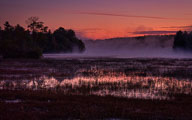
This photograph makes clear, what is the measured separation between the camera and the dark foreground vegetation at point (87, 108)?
42.0ft

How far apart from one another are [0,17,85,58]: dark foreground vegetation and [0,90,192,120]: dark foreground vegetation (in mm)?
61980

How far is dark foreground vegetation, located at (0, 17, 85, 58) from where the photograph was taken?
7712 centimetres

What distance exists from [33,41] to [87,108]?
102m

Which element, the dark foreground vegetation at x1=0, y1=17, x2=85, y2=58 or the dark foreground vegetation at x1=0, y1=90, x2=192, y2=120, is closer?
the dark foreground vegetation at x1=0, y1=90, x2=192, y2=120

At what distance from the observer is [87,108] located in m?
14.1

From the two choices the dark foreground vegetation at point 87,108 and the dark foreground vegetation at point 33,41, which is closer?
the dark foreground vegetation at point 87,108

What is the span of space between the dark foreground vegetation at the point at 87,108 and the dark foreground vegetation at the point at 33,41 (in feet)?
203

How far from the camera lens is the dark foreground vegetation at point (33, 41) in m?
77.1

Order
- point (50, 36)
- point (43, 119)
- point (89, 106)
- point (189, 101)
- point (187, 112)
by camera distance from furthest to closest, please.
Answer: point (50, 36)
point (189, 101)
point (89, 106)
point (187, 112)
point (43, 119)

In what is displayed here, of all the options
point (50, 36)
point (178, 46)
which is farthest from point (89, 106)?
point (50, 36)

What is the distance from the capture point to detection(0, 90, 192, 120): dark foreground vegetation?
1279 centimetres

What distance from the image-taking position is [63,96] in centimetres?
1744

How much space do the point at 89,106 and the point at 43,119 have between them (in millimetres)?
3222

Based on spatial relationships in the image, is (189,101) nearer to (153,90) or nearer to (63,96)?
(153,90)
